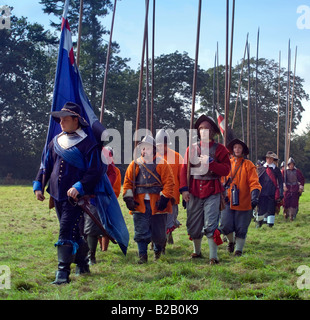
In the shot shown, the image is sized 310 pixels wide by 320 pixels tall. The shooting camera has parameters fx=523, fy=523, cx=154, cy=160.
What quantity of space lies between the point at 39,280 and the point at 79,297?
41.6 inches

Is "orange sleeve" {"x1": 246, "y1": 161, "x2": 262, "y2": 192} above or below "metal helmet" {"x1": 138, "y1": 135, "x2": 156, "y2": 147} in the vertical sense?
below

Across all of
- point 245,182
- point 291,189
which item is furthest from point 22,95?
point 245,182

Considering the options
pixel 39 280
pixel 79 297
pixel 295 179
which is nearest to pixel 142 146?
pixel 39 280

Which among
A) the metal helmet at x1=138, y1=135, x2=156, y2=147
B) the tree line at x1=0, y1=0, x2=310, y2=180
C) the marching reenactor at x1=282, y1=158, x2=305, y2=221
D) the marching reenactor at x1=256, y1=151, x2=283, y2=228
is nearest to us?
the metal helmet at x1=138, y1=135, x2=156, y2=147

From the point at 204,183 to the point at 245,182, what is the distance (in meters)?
1.37

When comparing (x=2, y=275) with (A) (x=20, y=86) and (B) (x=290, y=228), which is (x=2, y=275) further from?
(A) (x=20, y=86)

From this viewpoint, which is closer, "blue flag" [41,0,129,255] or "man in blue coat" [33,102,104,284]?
"man in blue coat" [33,102,104,284]

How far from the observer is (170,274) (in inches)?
233

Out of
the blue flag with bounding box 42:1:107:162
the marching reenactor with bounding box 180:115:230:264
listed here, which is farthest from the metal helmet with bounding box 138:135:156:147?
the blue flag with bounding box 42:1:107:162

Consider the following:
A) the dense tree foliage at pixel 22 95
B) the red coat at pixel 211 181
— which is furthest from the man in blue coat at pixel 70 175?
the dense tree foliage at pixel 22 95

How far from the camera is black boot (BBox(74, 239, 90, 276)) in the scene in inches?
236

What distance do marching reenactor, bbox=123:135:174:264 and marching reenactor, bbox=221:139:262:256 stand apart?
1194 mm

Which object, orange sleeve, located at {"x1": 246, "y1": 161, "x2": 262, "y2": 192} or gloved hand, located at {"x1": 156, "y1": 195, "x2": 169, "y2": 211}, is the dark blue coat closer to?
gloved hand, located at {"x1": 156, "y1": 195, "x2": 169, "y2": 211}

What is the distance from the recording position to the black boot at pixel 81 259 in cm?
599
